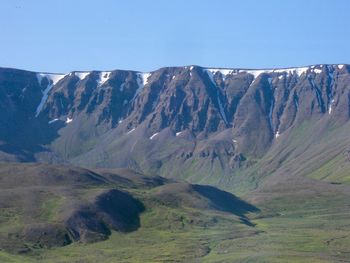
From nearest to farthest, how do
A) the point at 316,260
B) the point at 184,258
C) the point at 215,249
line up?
the point at 316,260 → the point at 184,258 → the point at 215,249

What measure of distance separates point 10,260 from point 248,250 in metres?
62.0

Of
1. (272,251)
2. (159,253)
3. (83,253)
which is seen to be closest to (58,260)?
(83,253)

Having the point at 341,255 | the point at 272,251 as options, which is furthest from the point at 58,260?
the point at 341,255

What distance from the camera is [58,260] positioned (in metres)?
190

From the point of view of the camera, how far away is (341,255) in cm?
18662

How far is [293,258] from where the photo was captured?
580ft

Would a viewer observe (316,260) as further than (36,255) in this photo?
No

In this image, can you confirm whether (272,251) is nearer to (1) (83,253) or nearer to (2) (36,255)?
(1) (83,253)

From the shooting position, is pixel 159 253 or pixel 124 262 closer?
pixel 124 262

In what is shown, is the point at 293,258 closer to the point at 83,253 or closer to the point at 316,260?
the point at 316,260

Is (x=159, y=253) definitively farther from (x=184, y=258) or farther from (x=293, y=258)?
(x=293, y=258)

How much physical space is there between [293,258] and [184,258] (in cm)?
2795

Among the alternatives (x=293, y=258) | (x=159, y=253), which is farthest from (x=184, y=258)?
(x=293, y=258)

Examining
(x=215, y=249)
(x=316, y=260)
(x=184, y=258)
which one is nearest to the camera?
(x=316, y=260)
